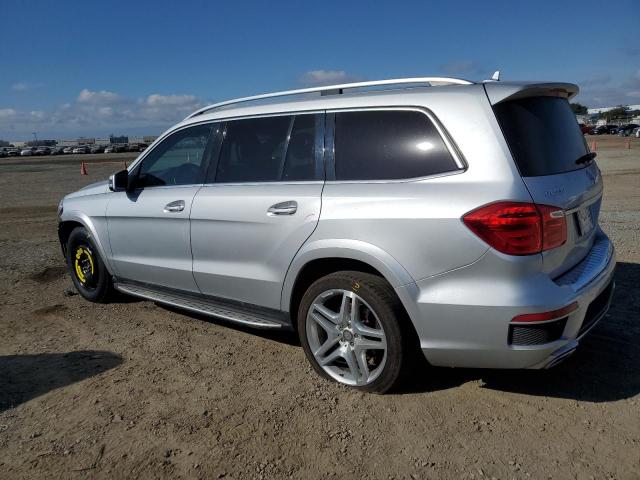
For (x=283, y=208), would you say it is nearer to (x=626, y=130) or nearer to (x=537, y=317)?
(x=537, y=317)

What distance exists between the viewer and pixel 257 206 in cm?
363

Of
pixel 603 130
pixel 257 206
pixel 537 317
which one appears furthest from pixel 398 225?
pixel 603 130

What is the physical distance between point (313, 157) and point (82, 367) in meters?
2.27

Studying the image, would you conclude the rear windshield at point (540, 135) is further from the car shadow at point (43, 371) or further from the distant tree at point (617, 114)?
the distant tree at point (617, 114)

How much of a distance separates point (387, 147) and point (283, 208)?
785mm

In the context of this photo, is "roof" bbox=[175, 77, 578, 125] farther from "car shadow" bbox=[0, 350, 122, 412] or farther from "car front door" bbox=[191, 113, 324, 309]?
"car shadow" bbox=[0, 350, 122, 412]

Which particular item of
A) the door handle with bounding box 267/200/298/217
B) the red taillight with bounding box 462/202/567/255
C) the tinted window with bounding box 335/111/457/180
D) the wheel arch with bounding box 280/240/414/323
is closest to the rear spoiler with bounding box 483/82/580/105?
the tinted window with bounding box 335/111/457/180

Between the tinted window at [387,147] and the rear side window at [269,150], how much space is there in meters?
0.25

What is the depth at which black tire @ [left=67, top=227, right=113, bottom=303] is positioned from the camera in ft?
17.1

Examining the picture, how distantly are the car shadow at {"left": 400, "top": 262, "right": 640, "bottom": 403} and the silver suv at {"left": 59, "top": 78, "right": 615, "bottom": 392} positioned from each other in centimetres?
44

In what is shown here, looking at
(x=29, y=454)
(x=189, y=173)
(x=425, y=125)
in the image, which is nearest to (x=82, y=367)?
(x=29, y=454)

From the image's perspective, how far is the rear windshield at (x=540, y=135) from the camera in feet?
9.39

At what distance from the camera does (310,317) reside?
3465 mm

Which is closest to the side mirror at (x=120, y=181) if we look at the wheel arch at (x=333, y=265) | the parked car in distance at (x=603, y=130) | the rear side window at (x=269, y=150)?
the rear side window at (x=269, y=150)
